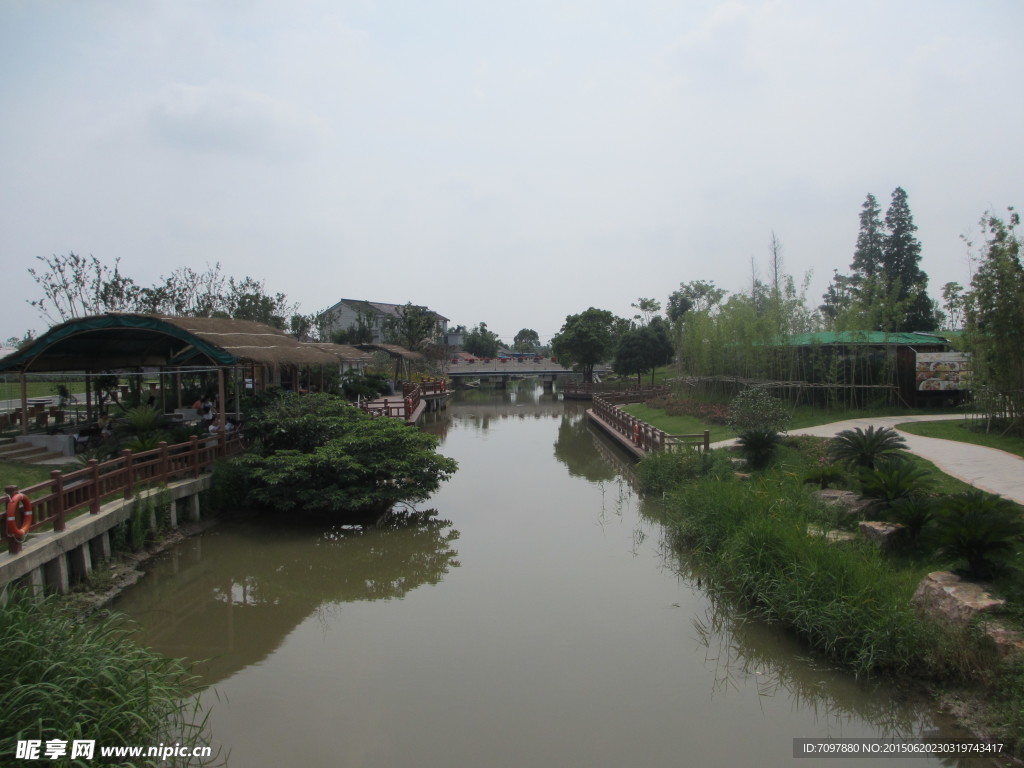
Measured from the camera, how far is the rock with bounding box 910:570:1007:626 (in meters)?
5.48

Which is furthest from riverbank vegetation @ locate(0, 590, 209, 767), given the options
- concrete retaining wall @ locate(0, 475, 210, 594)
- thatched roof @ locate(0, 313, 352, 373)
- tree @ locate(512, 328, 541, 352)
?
tree @ locate(512, 328, 541, 352)

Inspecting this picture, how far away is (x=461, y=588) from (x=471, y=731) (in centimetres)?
333

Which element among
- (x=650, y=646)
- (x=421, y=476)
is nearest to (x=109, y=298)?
(x=421, y=476)

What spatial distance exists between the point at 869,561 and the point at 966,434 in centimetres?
938

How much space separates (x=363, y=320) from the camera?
177ft

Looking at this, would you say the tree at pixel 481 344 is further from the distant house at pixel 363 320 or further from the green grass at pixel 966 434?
the green grass at pixel 966 434

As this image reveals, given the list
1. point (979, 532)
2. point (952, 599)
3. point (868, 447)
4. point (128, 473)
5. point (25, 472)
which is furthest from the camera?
point (25, 472)

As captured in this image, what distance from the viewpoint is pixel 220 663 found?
6.67 meters

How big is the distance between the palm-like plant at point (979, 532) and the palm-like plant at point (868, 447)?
3.47 metres

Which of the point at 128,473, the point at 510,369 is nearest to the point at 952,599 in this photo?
the point at 128,473

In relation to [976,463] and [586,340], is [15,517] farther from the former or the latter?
[586,340]

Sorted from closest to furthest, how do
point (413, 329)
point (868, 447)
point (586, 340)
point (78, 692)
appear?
point (78, 692), point (868, 447), point (413, 329), point (586, 340)

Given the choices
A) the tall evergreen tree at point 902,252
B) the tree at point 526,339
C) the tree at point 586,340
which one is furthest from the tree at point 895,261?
the tree at point 526,339

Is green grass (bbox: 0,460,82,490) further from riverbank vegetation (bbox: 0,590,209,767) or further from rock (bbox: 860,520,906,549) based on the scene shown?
rock (bbox: 860,520,906,549)
